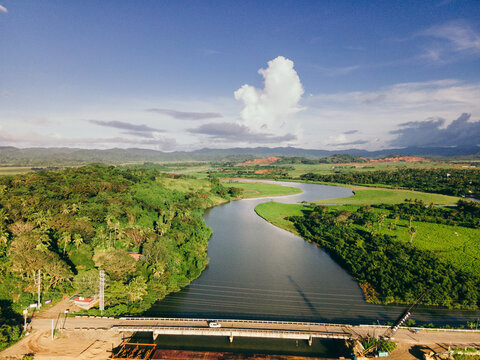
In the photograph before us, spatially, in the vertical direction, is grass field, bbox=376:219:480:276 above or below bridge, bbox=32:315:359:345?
above

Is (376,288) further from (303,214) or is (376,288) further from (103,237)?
(103,237)

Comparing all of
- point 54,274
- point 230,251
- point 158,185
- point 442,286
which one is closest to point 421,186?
point 442,286

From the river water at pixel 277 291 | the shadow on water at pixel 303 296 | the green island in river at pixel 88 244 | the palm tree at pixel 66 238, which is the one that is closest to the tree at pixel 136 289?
the green island in river at pixel 88 244

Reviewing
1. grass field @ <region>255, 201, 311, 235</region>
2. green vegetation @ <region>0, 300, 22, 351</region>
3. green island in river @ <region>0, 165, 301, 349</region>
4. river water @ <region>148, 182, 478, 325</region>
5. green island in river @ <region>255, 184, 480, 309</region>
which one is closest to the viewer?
green vegetation @ <region>0, 300, 22, 351</region>

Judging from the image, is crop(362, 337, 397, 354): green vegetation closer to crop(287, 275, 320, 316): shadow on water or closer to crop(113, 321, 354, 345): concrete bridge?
crop(113, 321, 354, 345): concrete bridge

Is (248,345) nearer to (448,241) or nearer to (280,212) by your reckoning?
(448,241)

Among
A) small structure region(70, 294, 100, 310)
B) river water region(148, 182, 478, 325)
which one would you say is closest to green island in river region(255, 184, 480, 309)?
river water region(148, 182, 478, 325)

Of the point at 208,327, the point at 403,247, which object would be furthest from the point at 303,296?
the point at 403,247
